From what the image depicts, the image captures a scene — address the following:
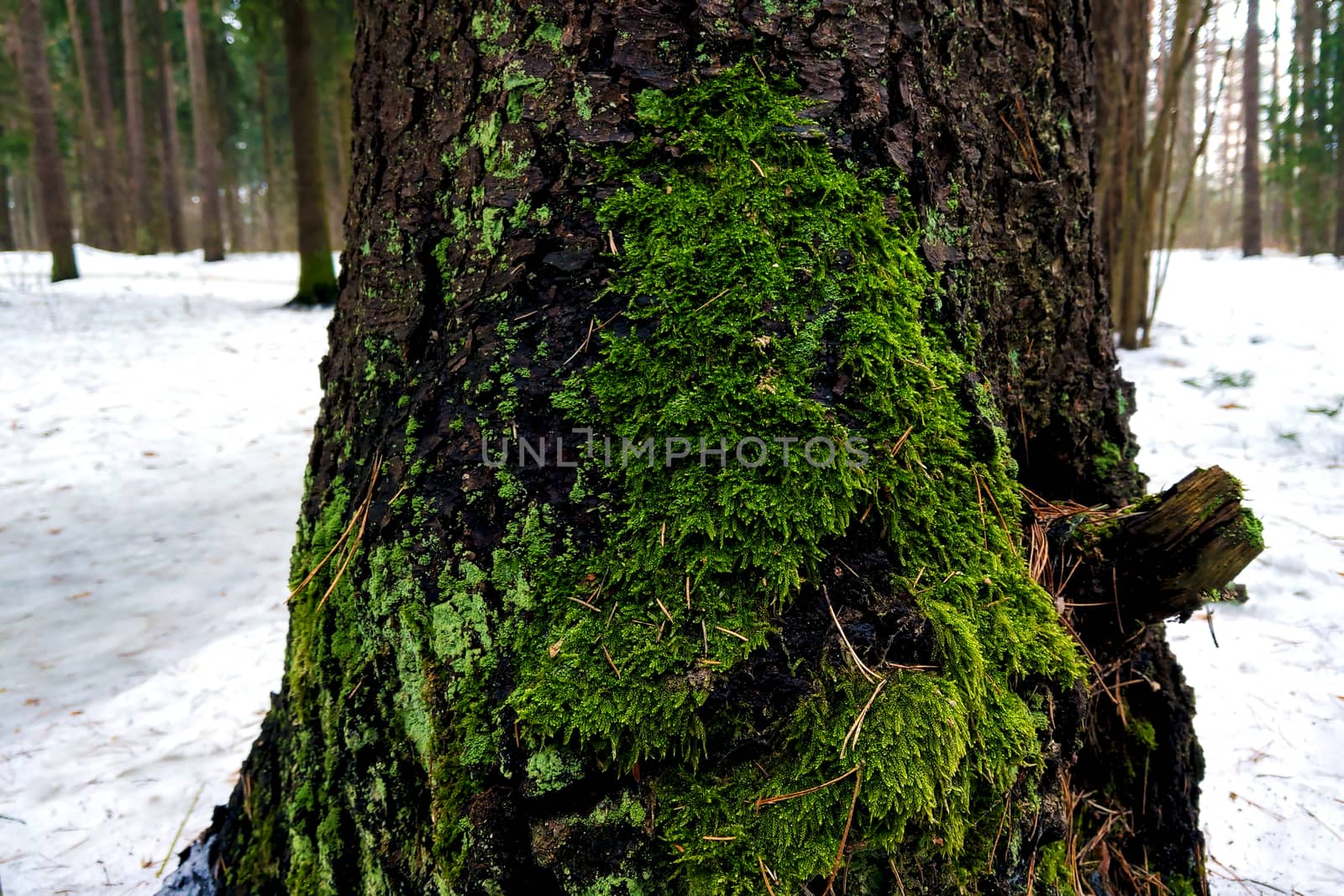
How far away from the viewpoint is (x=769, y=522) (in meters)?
0.94

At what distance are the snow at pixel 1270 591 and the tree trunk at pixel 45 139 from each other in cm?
1352

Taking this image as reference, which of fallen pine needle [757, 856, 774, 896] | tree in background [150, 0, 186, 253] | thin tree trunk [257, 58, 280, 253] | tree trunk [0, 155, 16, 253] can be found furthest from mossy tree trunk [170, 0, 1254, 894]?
tree in background [150, 0, 186, 253]

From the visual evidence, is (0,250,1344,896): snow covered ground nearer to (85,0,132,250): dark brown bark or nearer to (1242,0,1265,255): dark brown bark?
(1242,0,1265,255): dark brown bark

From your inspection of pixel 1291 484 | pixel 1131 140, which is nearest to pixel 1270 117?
pixel 1131 140

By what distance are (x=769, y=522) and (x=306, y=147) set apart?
33.9ft

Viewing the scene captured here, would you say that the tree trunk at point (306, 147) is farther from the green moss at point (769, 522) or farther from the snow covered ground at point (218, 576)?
the green moss at point (769, 522)

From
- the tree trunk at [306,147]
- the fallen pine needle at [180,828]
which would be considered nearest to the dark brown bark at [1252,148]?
the tree trunk at [306,147]

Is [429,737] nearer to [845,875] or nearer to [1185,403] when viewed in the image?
[845,875]

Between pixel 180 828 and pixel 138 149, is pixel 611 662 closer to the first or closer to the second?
pixel 180 828

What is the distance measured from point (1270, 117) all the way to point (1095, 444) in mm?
19744

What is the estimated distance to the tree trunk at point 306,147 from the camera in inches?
352

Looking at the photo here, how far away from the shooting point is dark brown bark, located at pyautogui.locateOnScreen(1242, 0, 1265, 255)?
14.1 metres

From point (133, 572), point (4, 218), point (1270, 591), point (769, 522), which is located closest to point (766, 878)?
point (769, 522)

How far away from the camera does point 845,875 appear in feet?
2.95
